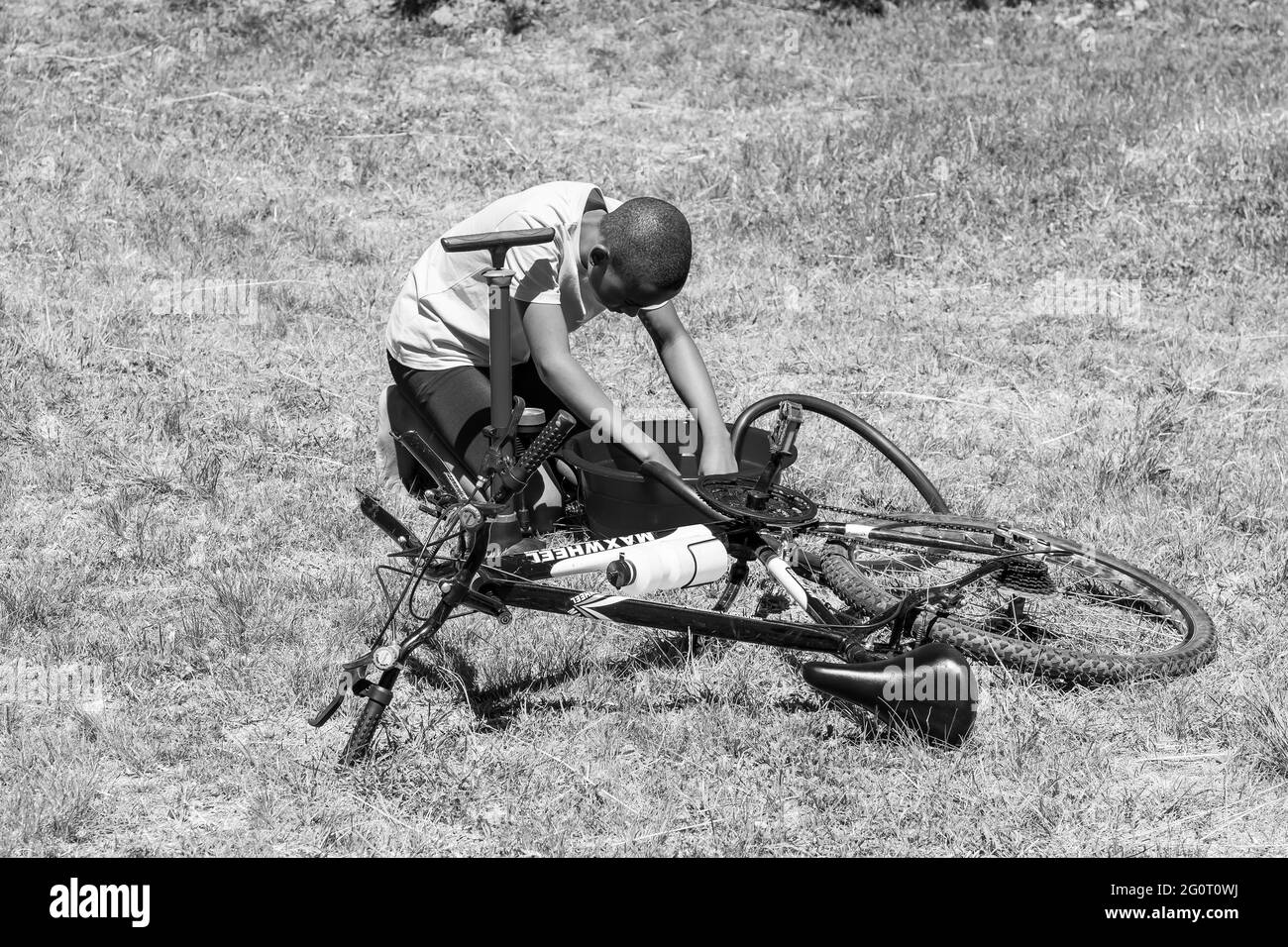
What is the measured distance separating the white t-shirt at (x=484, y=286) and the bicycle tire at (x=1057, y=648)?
4.21 ft

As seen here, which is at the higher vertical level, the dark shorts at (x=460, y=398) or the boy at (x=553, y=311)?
the boy at (x=553, y=311)

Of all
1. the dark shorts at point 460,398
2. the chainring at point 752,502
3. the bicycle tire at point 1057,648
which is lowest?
the bicycle tire at point 1057,648

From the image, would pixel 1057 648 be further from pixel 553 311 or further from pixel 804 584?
pixel 553 311

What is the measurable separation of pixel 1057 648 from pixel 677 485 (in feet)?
4.35

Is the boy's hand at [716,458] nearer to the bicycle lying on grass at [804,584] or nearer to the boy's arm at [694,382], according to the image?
the boy's arm at [694,382]

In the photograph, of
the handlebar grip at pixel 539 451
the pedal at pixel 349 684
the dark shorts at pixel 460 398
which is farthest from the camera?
the dark shorts at pixel 460 398

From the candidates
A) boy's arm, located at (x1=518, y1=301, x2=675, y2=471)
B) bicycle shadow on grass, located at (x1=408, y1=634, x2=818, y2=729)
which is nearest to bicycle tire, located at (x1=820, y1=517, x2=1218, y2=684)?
bicycle shadow on grass, located at (x1=408, y1=634, x2=818, y2=729)

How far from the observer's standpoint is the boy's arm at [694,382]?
14.7 ft

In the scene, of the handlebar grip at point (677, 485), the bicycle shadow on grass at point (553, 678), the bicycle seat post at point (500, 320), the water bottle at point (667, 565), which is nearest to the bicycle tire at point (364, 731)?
the bicycle shadow on grass at point (553, 678)

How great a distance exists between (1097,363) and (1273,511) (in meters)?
1.69

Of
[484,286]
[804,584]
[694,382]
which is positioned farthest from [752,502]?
[484,286]

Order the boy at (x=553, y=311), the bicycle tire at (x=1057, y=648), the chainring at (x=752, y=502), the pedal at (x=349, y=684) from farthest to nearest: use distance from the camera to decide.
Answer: the bicycle tire at (x=1057, y=648), the boy at (x=553, y=311), the chainring at (x=752, y=502), the pedal at (x=349, y=684)

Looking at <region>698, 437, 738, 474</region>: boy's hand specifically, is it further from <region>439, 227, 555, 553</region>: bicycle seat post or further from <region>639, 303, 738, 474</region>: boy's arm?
<region>439, 227, 555, 553</region>: bicycle seat post

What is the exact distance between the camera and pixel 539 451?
3.51 metres
